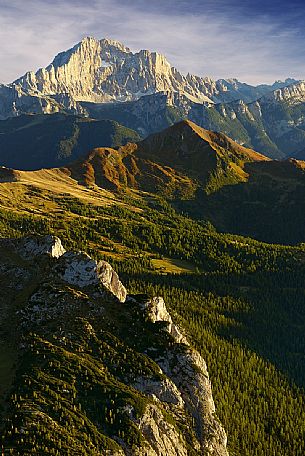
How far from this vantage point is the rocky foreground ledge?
75.9 metres

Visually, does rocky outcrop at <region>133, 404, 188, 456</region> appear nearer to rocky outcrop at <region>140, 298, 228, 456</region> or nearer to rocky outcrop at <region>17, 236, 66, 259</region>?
rocky outcrop at <region>140, 298, 228, 456</region>

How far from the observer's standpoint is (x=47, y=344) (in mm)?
91812

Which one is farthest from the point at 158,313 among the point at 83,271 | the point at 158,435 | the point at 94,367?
the point at 158,435

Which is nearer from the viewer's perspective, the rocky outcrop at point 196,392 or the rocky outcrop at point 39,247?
the rocky outcrop at point 196,392

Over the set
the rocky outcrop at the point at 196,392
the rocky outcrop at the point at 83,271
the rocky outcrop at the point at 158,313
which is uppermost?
the rocky outcrop at the point at 83,271

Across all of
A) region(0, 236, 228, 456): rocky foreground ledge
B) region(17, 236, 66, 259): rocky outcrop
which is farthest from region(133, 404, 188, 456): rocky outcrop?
region(17, 236, 66, 259): rocky outcrop

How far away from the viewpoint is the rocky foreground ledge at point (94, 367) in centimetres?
7594

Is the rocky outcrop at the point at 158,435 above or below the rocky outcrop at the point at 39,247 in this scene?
below

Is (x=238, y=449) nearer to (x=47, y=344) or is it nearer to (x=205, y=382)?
(x=205, y=382)

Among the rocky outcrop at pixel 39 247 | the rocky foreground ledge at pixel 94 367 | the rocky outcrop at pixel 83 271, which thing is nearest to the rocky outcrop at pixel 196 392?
the rocky foreground ledge at pixel 94 367

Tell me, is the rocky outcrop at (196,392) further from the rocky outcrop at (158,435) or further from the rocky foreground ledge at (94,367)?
the rocky outcrop at (158,435)

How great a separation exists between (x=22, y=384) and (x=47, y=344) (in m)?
13.5

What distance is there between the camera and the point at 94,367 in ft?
300

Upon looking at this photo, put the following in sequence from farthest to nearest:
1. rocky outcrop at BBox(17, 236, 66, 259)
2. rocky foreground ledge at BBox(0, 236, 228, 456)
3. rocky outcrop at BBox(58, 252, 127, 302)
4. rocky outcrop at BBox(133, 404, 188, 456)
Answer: rocky outcrop at BBox(17, 236, 66, 259) → rocky outcrop at BBox(58, 252, 127, 302) → rocky outcrop at BBox(133, 404, 188, 456) → rocky foreground ledge at BBox(0, 236, 228, 456)
